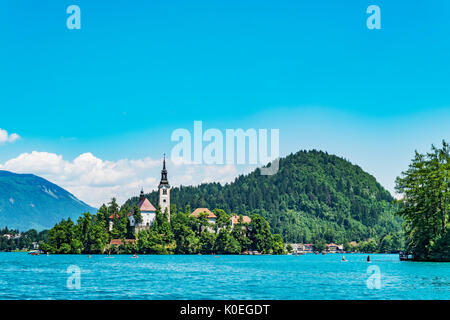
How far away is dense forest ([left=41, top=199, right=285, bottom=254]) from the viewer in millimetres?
156125

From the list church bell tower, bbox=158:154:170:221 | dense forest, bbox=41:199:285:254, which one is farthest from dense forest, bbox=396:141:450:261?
church bell tower, bbox=158:154:170:221

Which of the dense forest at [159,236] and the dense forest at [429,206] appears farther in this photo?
the dense forest at [159,236]

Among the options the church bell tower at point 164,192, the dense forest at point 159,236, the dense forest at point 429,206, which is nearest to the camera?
the dense forest at point 429,206

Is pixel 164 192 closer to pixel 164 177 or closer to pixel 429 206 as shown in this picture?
pixel 164 177

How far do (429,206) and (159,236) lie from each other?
99.6m

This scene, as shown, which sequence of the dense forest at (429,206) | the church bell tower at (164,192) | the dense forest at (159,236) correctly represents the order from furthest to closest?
the church bell tower at (164,192) → the dense forest at (159,236) → the dense forest at (429,206)

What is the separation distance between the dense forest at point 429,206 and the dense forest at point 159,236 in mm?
84790

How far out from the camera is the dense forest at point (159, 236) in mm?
156125

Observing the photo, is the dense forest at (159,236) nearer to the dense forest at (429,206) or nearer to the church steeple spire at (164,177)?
the church steeple spire at (164,177)

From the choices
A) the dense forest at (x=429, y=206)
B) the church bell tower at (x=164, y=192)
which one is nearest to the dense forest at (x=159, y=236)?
the church bell tower at (x=164, y=192)

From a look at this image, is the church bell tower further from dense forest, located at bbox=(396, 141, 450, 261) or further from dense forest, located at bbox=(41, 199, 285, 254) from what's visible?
dense forest, located at bbox=(396, 141, 450, 261)

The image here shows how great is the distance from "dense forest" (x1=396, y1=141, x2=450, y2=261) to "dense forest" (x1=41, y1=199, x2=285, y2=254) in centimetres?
8479
